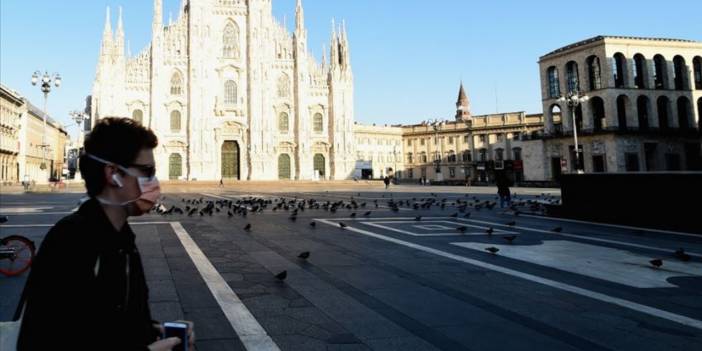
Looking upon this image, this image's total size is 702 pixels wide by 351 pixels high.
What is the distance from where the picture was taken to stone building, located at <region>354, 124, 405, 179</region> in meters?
79.5

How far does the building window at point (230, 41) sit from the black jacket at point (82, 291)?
52.8 meters

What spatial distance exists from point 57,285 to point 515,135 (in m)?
74.6

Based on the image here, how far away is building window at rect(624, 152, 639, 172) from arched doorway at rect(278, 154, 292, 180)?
36.9m

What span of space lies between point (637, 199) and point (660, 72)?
42.8 metres

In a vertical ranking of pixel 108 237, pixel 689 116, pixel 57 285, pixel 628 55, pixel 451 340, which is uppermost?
pixel 628 55

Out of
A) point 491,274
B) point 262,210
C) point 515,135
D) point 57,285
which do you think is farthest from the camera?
point 515,135

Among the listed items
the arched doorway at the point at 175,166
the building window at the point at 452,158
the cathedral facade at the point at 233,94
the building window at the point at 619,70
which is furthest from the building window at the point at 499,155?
the arched doorway at the point at 175,166

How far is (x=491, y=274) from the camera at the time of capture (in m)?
5.96

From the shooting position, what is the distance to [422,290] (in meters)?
5.07

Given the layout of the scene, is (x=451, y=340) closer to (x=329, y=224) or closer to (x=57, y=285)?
(x=57, y=285)

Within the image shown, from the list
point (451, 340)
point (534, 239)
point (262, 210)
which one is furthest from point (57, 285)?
point (262, 210)

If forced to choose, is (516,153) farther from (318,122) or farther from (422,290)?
(422,290)

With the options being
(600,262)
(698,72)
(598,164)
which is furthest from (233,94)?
(698,72)

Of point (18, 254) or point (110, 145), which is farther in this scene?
point (18, 254)
